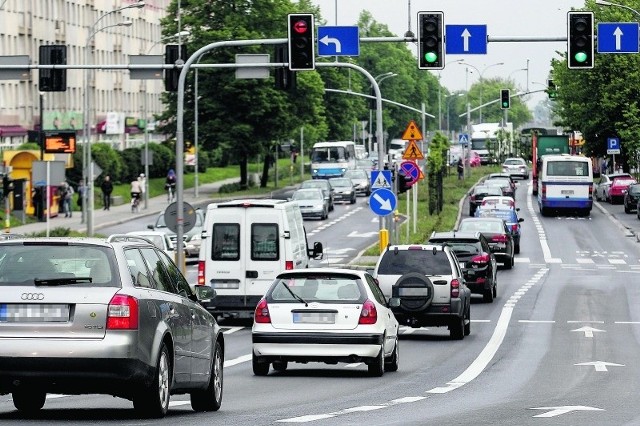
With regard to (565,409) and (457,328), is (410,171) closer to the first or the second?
(457,328)

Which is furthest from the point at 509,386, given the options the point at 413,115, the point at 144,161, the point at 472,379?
the point at 413,115

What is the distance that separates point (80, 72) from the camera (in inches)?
4916

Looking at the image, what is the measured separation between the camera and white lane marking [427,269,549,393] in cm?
1975

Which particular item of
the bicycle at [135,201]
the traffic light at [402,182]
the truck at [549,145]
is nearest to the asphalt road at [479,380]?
the traffic light at [402,182]

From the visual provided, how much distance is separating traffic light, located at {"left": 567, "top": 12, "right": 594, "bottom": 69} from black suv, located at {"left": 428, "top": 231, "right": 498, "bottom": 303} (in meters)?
6.49

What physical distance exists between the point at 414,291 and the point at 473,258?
1054cm

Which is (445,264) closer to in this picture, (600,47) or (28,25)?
(600,47)

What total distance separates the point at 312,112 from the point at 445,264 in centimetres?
7656

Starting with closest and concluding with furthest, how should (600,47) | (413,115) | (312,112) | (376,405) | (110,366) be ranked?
1. (110,366)
2. (376,405)
3. (600,47)
4. (312,112)
5. (413,115)

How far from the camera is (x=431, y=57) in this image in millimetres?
33656

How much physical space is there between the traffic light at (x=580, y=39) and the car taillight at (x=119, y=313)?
71.1 feet

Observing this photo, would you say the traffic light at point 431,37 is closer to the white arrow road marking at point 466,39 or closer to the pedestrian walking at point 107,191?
the white arrow road marking at point 466,39

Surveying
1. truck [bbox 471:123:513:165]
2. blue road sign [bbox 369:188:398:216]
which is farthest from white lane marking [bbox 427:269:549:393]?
truck [bbox 471:123:513:165]

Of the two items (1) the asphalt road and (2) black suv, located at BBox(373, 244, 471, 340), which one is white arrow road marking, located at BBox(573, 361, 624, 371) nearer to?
(1) the asphalt road
